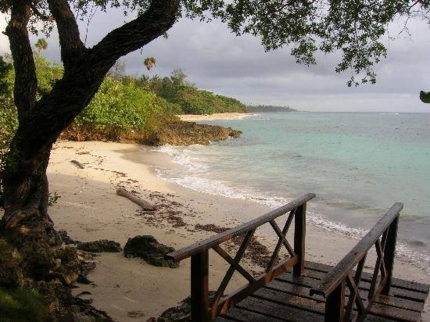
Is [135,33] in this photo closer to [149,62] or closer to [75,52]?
[75,52]

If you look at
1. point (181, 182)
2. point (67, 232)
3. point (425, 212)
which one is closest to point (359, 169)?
point (425, 212)

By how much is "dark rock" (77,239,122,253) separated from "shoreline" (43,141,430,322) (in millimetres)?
213

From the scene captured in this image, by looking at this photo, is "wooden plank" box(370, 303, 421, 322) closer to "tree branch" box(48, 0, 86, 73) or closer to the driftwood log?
"tree branch" box(48, 0, 86, 73)

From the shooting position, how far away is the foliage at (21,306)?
9.91ft

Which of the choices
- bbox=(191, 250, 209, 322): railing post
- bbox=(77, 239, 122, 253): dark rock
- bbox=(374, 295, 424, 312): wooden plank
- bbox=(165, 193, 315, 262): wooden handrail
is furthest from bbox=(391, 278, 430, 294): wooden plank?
bbox=(77, 239, 122, 253): dark rock

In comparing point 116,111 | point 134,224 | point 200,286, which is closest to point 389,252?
point 200,286

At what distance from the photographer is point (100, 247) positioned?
668 centimetres

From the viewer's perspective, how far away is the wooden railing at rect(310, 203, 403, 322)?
9.83 ft

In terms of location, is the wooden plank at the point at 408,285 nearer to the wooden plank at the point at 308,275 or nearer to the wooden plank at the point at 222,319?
the wooden plank at the point at 308,275

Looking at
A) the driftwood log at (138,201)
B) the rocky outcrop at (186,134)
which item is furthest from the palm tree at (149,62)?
the driftwood log at (138,201)

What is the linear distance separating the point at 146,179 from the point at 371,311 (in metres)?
11.7

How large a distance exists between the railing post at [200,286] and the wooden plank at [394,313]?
195 centimetres

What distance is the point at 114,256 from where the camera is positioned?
647 cm

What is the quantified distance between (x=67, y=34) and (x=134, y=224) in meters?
5.09
